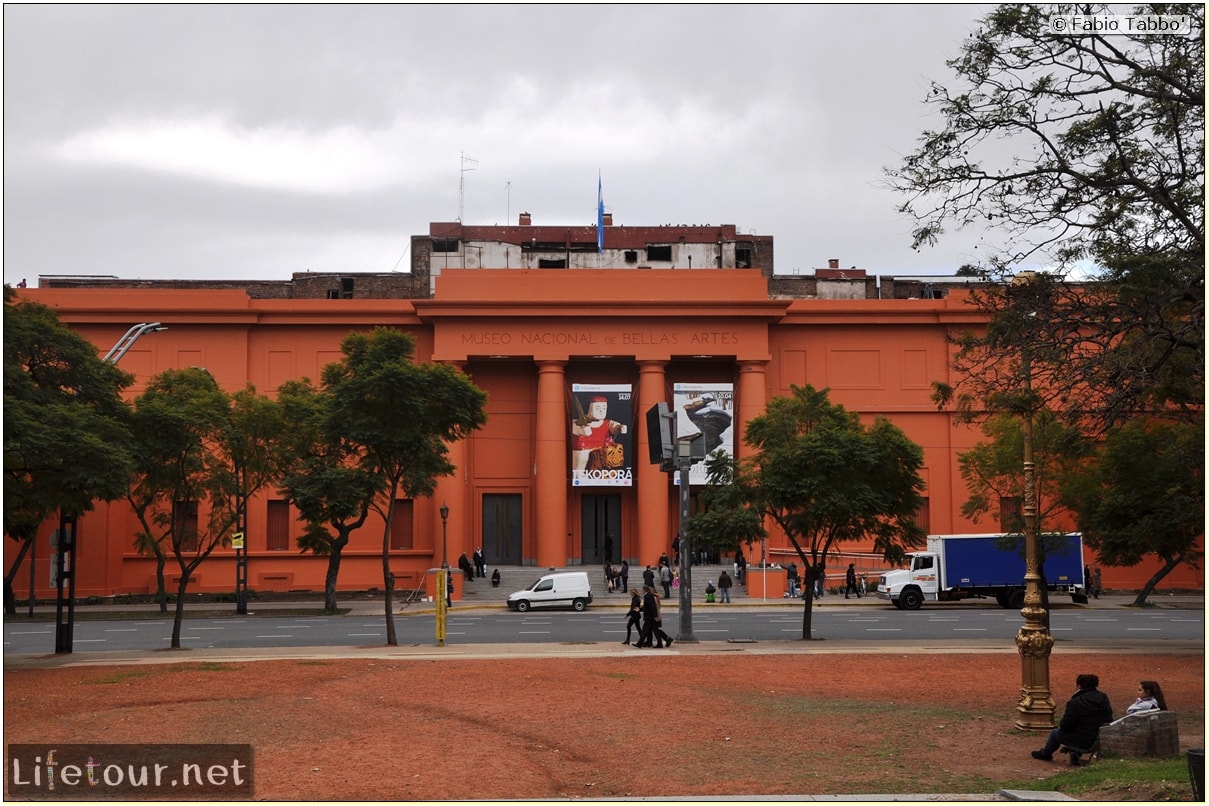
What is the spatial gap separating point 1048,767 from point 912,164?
8227mm

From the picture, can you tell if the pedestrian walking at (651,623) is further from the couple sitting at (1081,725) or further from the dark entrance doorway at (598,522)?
the dark entrance doorway at (598,522)

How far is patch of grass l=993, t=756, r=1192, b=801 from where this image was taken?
39.0 feet

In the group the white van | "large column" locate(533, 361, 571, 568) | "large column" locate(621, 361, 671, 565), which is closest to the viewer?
the white van

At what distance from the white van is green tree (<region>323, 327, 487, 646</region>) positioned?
598 inches

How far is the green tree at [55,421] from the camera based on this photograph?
23.1m

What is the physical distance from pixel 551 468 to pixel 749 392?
9.94m

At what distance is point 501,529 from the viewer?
2414 inches

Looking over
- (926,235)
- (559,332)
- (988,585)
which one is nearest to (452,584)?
(559,332)

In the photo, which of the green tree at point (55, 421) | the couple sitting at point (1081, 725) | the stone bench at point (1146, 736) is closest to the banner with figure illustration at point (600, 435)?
the green tree at point (55, 421)

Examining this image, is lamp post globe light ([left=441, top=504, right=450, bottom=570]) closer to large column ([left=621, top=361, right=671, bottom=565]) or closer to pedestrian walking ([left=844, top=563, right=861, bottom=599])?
large column ([left=621, top=361, right=671, bottom=565])

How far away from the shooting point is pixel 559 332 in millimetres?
59719

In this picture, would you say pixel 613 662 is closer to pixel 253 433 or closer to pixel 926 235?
pixel 926 235

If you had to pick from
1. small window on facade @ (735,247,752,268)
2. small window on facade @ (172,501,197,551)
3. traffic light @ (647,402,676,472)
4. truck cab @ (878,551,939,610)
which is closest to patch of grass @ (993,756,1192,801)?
traffic light @ (647,402,676,472)

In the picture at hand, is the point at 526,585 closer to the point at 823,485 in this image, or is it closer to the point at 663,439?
the point at 663,439
